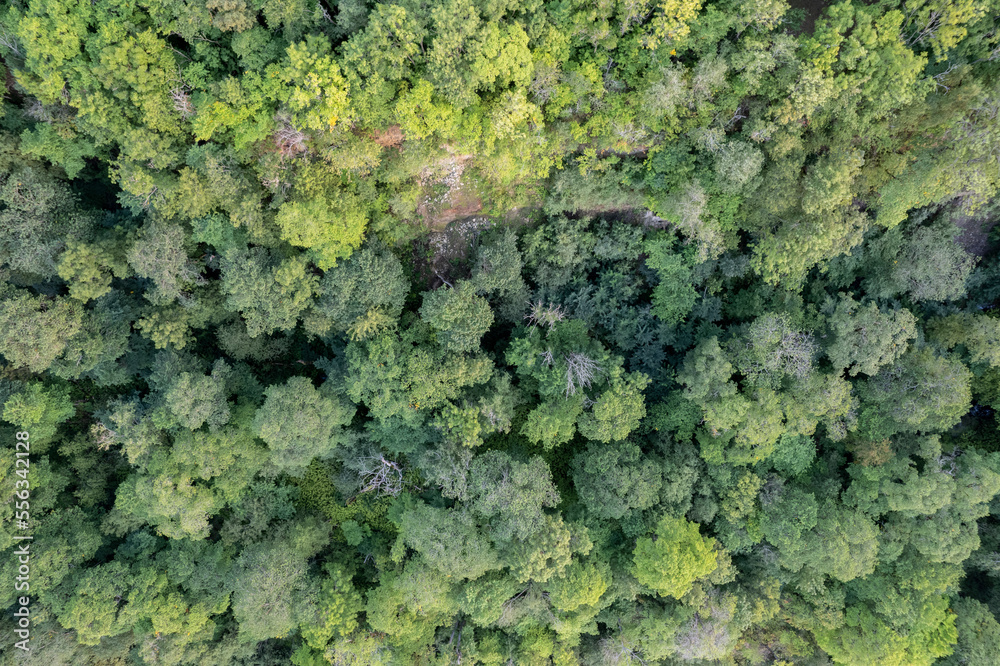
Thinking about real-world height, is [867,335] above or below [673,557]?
above

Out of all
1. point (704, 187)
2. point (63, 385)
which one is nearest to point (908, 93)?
point (704, 187)

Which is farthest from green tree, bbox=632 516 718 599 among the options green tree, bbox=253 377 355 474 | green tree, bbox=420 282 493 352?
green tree, bbox=253 377 355 474

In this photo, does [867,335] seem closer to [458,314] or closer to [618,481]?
[618,481]

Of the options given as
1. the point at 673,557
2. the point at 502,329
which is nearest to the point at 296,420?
the point at 502,329

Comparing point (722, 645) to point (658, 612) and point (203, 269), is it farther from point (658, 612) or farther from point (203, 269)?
point (203, 269)

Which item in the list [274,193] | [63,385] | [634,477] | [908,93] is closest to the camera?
[908,93]

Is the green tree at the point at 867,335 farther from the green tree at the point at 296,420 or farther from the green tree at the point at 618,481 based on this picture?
the green tree at the point at 296,420

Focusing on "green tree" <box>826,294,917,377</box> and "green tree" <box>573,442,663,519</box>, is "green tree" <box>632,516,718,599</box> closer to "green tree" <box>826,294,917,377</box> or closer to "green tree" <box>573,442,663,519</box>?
"green tree" <box>573,442,663,519</box>

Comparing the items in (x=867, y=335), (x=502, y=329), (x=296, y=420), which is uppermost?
(x=502, y=329)
